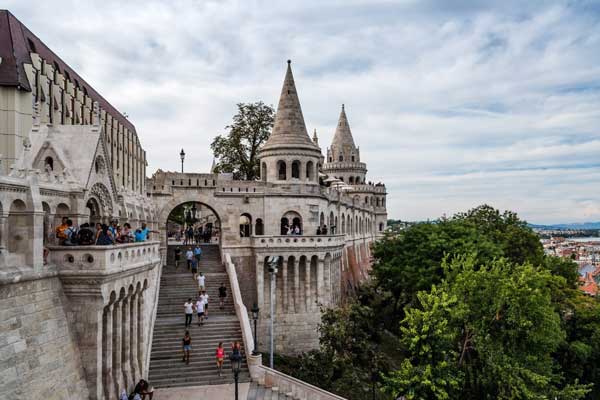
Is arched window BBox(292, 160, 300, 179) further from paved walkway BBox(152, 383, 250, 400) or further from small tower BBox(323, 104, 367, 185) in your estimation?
small tower BBox(323, 104, 367, 185)

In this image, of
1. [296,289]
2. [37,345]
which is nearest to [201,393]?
[37,345]

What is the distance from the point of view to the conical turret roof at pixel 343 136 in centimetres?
6838

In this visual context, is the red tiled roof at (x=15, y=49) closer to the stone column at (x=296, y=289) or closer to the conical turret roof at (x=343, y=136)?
the stone column at (x=296, y=289)

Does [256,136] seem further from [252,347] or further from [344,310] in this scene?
[252,347]

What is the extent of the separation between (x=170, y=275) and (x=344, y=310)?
9.72 meters

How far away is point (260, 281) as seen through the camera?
3050 cm

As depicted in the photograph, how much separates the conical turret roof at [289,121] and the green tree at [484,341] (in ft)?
51.3

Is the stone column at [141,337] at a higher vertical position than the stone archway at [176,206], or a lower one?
lower

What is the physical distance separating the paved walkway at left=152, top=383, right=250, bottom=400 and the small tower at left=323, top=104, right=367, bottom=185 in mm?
49631

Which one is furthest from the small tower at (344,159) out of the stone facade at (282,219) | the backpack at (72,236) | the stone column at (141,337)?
the backpack at (72,236)

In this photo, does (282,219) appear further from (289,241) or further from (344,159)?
(344,159)

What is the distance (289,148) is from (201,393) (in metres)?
17.9

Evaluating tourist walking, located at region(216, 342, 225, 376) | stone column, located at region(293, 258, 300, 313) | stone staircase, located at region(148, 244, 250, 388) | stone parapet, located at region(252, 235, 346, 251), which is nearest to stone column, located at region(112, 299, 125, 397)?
stone staircase, located at region(148, 244, 250, 388)

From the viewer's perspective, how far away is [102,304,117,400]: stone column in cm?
1507
